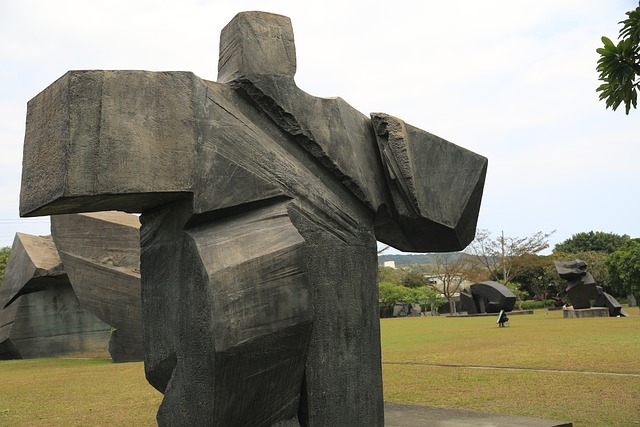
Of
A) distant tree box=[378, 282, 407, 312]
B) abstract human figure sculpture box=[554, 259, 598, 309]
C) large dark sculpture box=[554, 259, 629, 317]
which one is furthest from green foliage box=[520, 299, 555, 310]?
abstract human figure sculpture box=[554, 259, 598, 309]

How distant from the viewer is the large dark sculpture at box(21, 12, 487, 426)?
3.35 m

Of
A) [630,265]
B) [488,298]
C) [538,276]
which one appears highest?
[630,265]

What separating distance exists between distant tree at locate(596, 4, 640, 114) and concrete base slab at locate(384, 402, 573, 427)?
2358 mm

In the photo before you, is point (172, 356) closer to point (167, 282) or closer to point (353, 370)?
point (167, 282)

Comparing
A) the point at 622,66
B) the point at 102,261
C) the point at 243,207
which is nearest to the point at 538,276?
the point at 102,261

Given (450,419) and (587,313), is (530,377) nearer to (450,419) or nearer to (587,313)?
(450,419)

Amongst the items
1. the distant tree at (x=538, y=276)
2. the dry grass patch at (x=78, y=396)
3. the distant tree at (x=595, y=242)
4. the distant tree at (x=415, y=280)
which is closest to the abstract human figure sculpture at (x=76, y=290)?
the dry grass patch at (x=78, y=396)

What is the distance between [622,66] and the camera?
4859 mm

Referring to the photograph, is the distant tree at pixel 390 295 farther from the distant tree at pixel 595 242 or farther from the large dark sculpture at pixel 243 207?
the large dark sculpture at pixel 243 207

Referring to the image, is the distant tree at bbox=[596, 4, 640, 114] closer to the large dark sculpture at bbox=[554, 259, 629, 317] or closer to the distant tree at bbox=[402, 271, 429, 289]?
the large dark sculpture at bbox=[554, 259, 629, 317]

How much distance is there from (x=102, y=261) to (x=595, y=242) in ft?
153

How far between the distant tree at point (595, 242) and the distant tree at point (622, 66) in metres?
49.0

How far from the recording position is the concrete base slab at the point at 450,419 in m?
4.64

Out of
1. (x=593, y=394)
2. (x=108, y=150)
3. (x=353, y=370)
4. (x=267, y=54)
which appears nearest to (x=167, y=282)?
(x=108, y=150)
